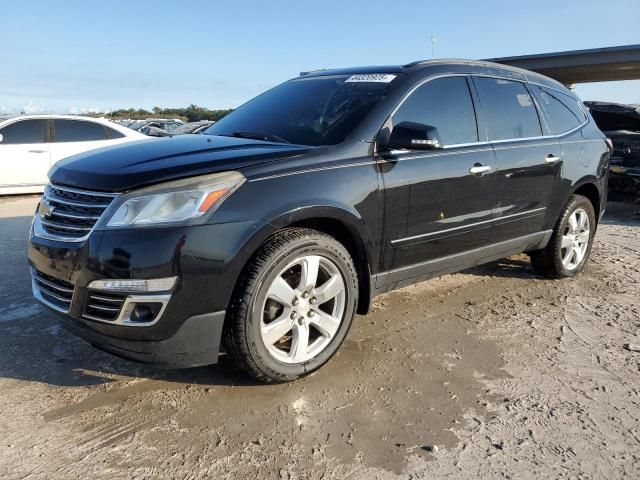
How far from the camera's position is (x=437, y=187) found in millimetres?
3352

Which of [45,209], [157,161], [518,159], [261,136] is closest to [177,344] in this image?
[157,161]

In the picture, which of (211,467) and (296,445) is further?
(296,445)

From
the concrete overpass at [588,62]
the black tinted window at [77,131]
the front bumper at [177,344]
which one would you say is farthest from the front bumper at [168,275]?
the concrete overpass at [588,62]

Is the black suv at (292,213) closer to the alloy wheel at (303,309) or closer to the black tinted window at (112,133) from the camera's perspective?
the alloy wheel at (303,309)

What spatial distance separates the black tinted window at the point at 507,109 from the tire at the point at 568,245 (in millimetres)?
819

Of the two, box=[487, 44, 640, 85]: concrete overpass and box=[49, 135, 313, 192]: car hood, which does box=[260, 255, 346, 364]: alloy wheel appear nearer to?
box=[49, 135, 313, 192]: car hood

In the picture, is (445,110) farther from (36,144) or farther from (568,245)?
(36,144)

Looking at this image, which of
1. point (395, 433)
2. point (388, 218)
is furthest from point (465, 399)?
point (388, 218)

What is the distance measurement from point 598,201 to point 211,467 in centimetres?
431

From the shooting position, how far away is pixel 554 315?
392 centimetres

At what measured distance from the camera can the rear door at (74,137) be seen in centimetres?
923

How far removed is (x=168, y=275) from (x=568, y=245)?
3.71 m

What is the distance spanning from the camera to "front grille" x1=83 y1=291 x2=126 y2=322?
243 centimetres

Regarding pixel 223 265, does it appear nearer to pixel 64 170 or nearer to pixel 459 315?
pixel 64 170
